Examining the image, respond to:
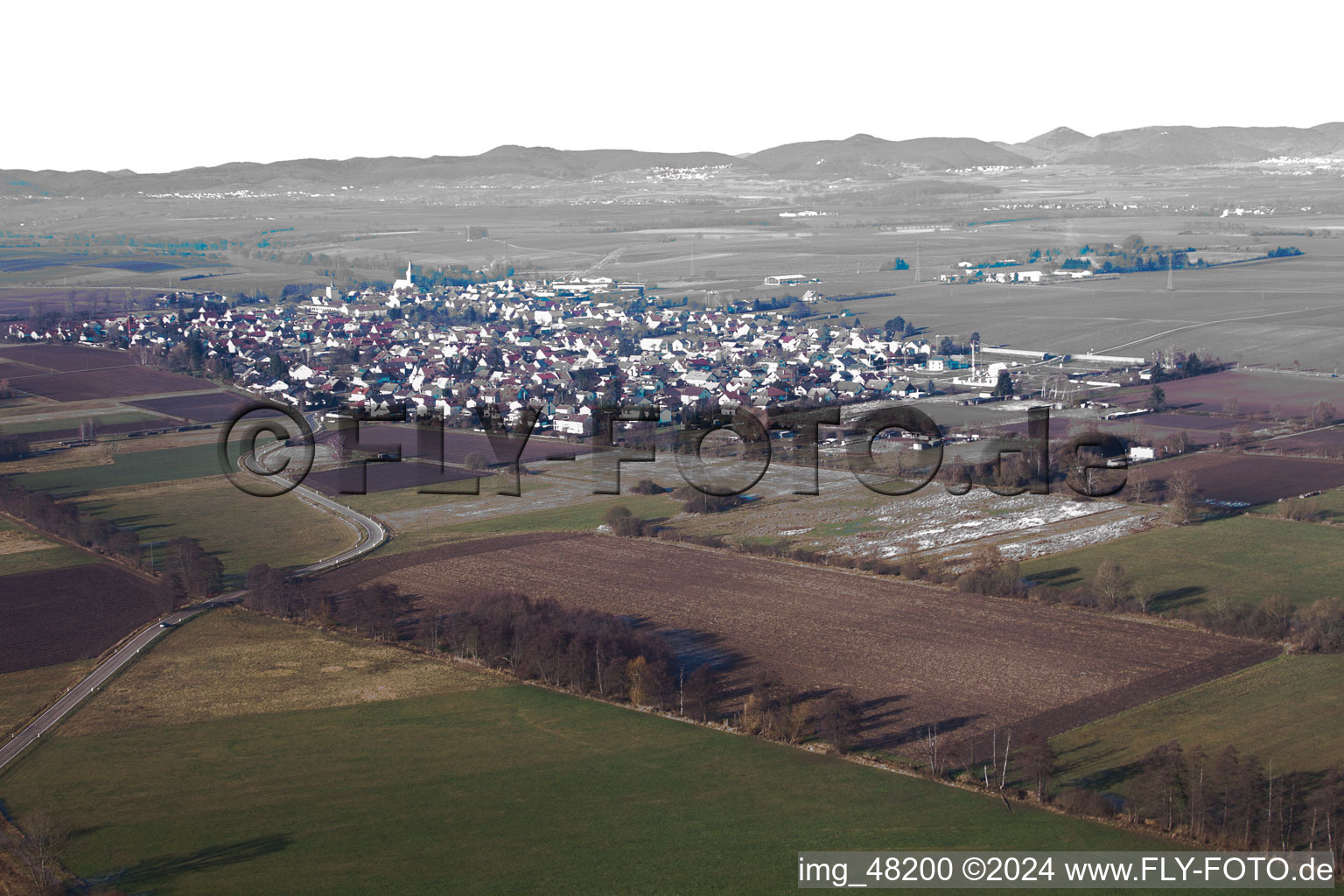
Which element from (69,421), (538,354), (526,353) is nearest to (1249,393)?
(538,354)

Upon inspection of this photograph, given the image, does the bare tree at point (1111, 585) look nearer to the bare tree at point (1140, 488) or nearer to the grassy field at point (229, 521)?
the bare tree at point (1140, 488)

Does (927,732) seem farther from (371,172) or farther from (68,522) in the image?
(371,172)

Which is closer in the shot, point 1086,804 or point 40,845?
point 40,845

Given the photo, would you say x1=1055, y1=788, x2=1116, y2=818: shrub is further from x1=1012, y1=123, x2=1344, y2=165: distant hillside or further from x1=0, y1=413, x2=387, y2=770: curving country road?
x1=1012, y1=123, x2=1344, y2=165: distant hillside

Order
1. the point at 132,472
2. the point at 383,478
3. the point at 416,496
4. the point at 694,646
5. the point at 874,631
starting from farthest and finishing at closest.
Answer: the point at 132,472
the point at 383,478
the point at 416,496
the point at 874,631
the point at 694,646

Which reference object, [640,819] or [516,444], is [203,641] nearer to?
[640,819]

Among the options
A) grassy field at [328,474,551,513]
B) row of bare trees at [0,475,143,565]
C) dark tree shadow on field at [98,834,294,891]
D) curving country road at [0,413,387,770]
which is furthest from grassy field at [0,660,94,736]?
grassy field at [328,474,551,513]
